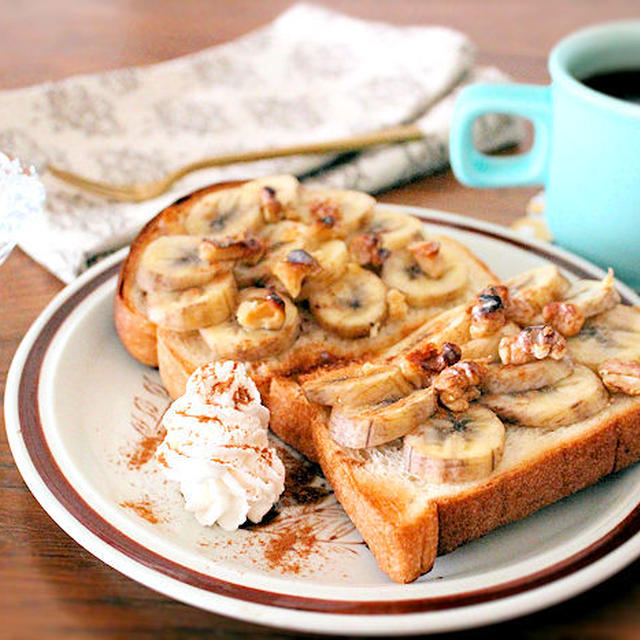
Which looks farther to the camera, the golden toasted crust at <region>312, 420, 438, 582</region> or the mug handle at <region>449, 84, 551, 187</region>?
the mug handle at <region>449, 84, 551, 187</region>

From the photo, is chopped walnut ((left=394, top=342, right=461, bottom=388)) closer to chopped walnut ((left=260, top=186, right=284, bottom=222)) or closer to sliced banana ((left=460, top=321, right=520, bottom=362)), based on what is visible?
sliced banana ((left=460, top=321, right=520, bottom=362))

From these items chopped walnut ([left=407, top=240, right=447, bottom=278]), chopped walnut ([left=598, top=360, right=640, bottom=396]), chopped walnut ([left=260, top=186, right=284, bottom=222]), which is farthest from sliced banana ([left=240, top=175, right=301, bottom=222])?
chopped walnut ([left=598, top=360, right=640, bottom=396])

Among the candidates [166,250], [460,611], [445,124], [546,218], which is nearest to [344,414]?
[460,611]

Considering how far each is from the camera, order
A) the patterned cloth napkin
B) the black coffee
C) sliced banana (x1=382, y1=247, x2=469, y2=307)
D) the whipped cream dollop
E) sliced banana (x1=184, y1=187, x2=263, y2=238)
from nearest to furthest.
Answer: the whipped cream dollop
sliced banana (x1=382, y1=247, x2=469, y2=307)
sliced banana (x1=184, y1=187, x2=263, y2=238)
the black coffee
the patterned cloth napkin

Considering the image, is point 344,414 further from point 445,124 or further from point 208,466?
point 445,124

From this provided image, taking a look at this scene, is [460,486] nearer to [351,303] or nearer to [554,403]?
[554,403]

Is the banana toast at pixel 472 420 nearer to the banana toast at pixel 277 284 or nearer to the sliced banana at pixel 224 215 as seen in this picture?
the banana toast at pixel 277 284

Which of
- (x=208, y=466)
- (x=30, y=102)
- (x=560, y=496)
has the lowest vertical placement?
(x=560, y=496)

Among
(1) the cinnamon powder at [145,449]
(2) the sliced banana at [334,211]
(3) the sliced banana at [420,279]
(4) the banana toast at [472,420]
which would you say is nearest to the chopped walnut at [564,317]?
(4) the banana toast at [472,420]
